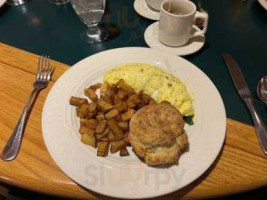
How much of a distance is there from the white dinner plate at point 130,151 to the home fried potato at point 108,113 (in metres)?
0.02

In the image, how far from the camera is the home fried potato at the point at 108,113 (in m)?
0.69

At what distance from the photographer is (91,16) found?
1.07 meters

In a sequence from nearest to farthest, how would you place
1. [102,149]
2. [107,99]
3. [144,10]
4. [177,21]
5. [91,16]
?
[102,149] < [107,99] < [177,21] < [91,16] < [144,10]

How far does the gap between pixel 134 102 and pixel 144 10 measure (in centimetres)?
58

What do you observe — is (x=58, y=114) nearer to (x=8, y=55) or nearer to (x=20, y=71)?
(x=20, y=71)

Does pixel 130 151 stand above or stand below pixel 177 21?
below

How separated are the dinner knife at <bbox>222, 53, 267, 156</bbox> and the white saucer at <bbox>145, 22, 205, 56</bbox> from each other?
0.10 m

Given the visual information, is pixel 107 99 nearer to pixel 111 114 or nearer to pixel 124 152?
pixel 111 114

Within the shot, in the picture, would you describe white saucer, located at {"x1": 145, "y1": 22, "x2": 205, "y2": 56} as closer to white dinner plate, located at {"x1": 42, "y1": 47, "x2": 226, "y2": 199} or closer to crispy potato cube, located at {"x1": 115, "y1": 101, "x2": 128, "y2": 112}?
white dinner plate, located at {"x1": 42, "y1": 47, "x2": 226, "y2": 199}

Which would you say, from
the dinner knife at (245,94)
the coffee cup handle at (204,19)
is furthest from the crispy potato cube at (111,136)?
the coffee cup handle at (204,19)

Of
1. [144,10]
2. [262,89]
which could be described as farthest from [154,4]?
[262,89]

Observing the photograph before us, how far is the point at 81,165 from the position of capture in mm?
646

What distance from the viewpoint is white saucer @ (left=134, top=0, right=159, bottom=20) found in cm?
115

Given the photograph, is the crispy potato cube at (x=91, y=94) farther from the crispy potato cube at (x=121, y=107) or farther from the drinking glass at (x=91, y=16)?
the drinking glass at (x=91, y=16)
